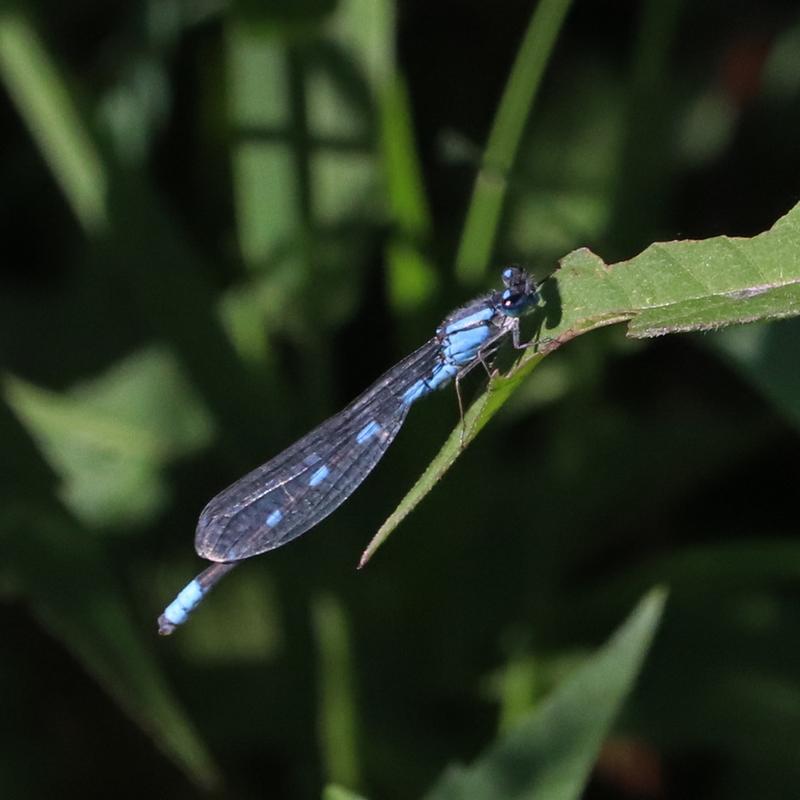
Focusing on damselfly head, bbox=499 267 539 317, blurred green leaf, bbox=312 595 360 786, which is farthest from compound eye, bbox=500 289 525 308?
blurred green leaf, bbox=312 595 360 786

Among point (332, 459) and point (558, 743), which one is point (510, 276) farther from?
point (558, 743)

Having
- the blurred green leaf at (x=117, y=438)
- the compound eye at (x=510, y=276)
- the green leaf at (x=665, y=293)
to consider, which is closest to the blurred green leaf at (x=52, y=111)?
the blurred green leaf at (x=117, y=438)

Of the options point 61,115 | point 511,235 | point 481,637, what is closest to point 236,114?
point 61,115

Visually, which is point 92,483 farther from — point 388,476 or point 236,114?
point 236,114

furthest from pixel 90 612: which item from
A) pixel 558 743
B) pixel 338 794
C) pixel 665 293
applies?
pixel 665 293

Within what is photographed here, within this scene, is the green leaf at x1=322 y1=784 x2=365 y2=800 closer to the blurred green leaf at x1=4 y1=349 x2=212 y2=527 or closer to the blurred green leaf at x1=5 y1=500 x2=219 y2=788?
the blurred green leaf at x1=5 y1=500 x2=219 y2=788
